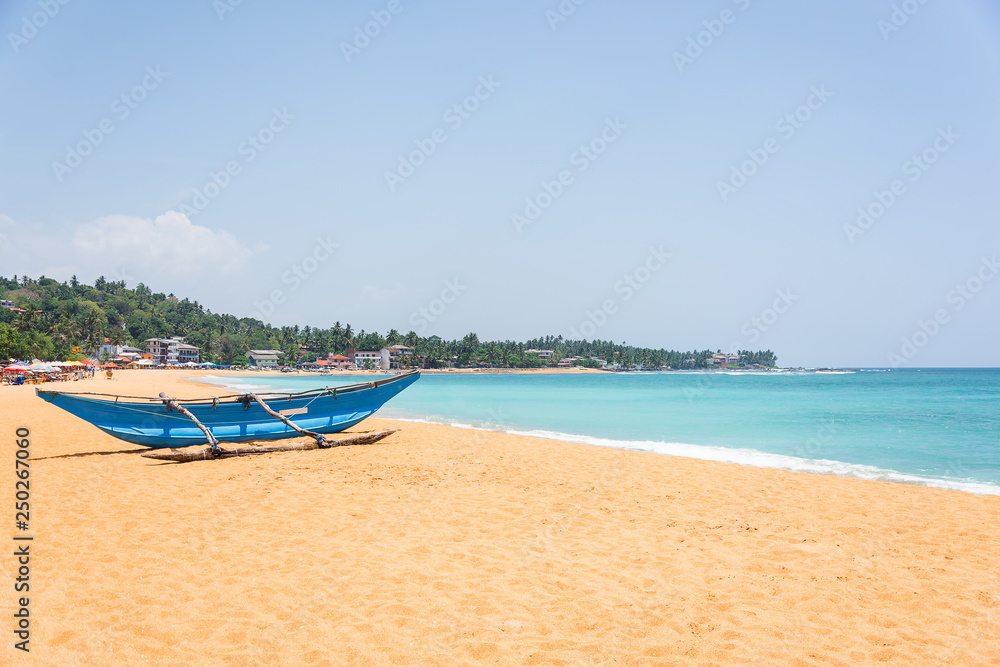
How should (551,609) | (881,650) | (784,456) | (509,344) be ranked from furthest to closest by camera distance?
1. (509,344)
2. (784,456)
3. (551,609)
4. (881,650)

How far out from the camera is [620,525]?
6543 mm

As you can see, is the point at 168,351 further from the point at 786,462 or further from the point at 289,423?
the point at 786,462

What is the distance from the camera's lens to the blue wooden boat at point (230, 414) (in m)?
11.0

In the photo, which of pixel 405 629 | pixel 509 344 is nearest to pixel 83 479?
pixel 405 629

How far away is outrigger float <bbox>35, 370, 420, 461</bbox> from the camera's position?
10.8 m

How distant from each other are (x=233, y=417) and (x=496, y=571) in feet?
31.1

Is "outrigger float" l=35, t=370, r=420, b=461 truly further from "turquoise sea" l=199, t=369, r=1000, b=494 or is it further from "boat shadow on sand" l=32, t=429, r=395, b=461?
"turquoise sea" l=199, t=369, r=1000, b=494

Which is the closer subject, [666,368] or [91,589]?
[91,589]

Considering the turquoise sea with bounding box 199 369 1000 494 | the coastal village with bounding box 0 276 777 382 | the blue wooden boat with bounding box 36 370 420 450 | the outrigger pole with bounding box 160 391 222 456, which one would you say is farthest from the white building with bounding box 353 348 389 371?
the outrigger pole with bounding box 160 391 222 456

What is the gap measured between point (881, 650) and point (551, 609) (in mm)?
2273

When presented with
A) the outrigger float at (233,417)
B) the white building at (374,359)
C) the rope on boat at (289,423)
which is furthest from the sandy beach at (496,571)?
the white building at (374,359)

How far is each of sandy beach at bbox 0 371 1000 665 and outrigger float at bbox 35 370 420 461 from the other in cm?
170

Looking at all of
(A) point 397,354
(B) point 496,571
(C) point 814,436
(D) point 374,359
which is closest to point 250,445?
(B) point 496,571

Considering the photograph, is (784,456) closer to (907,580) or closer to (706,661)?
(907,580)
